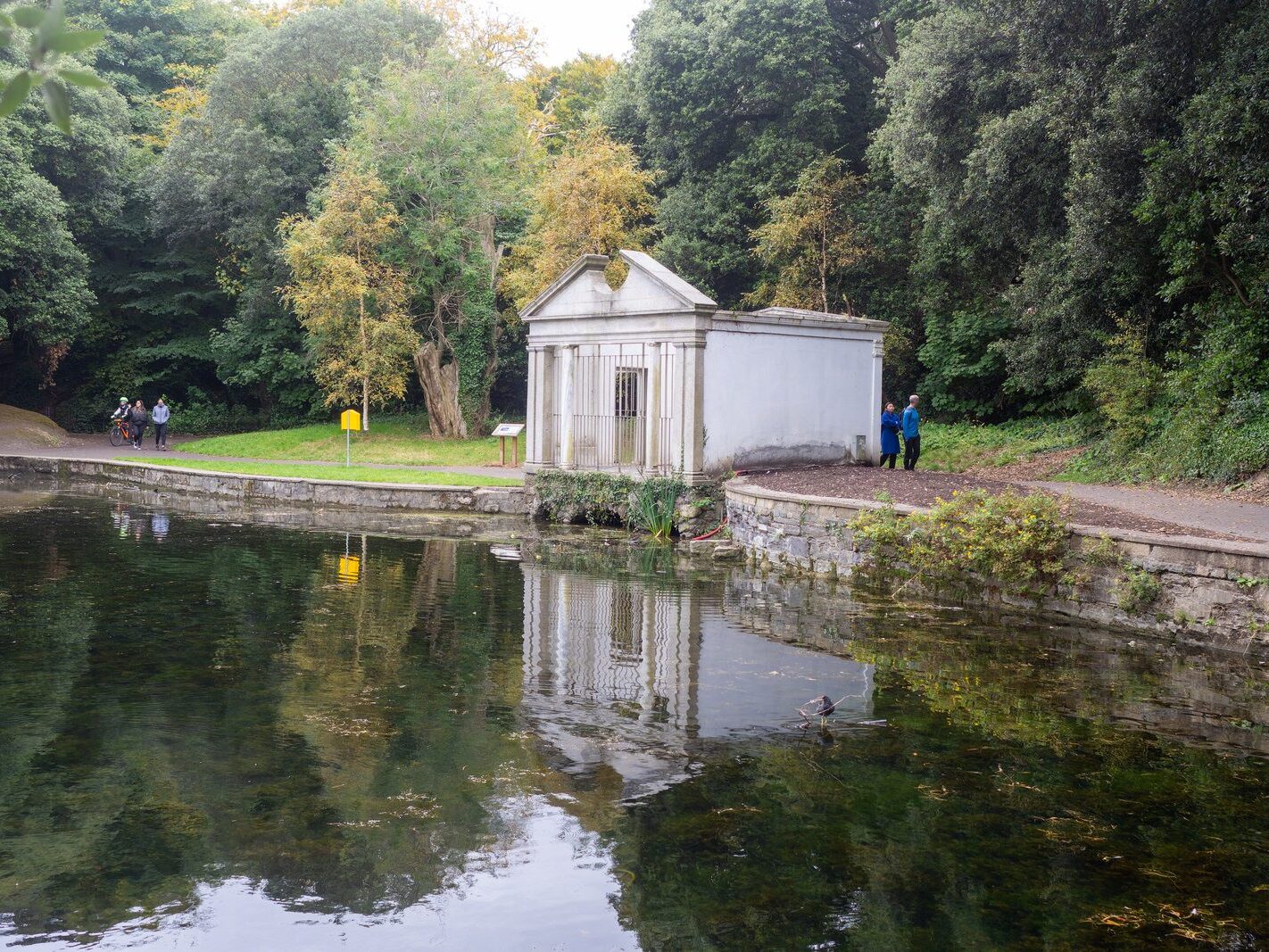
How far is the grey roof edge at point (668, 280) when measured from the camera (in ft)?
56.1

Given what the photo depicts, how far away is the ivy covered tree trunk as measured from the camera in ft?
109

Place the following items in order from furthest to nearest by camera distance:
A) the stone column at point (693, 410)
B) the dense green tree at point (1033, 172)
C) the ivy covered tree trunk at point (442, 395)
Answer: the ivy covered tree trunk at point (442, 395) < the dense green tree at point (1033, 172) < the stone column at point (693, 410)

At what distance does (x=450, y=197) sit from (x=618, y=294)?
618 inches

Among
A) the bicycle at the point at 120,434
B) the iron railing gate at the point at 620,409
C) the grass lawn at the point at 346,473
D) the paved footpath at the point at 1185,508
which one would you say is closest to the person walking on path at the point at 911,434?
the paved footpath at the point at 1185,508

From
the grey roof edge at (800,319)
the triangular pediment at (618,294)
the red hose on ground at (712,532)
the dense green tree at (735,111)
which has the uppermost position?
the dense green tree at (735,111)

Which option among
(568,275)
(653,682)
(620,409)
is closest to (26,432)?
(568,275)

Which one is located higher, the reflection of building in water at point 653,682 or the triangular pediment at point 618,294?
the triangular pediment at point 618,294

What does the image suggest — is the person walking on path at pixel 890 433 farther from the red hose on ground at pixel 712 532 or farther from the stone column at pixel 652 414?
the stone column at pixel 652 414

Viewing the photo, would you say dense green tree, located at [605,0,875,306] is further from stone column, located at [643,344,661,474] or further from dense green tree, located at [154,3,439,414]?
stone column, located at [643,344,661,474]

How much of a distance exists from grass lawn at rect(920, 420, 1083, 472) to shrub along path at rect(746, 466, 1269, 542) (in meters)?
4.87

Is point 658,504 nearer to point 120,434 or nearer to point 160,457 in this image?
point 160,457

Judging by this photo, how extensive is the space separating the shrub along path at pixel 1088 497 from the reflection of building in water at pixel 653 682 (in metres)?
3.70

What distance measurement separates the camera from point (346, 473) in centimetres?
Result: 2462

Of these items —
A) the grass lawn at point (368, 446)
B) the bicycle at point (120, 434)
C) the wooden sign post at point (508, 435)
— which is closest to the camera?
the wooden sign post at point (508, 435)
